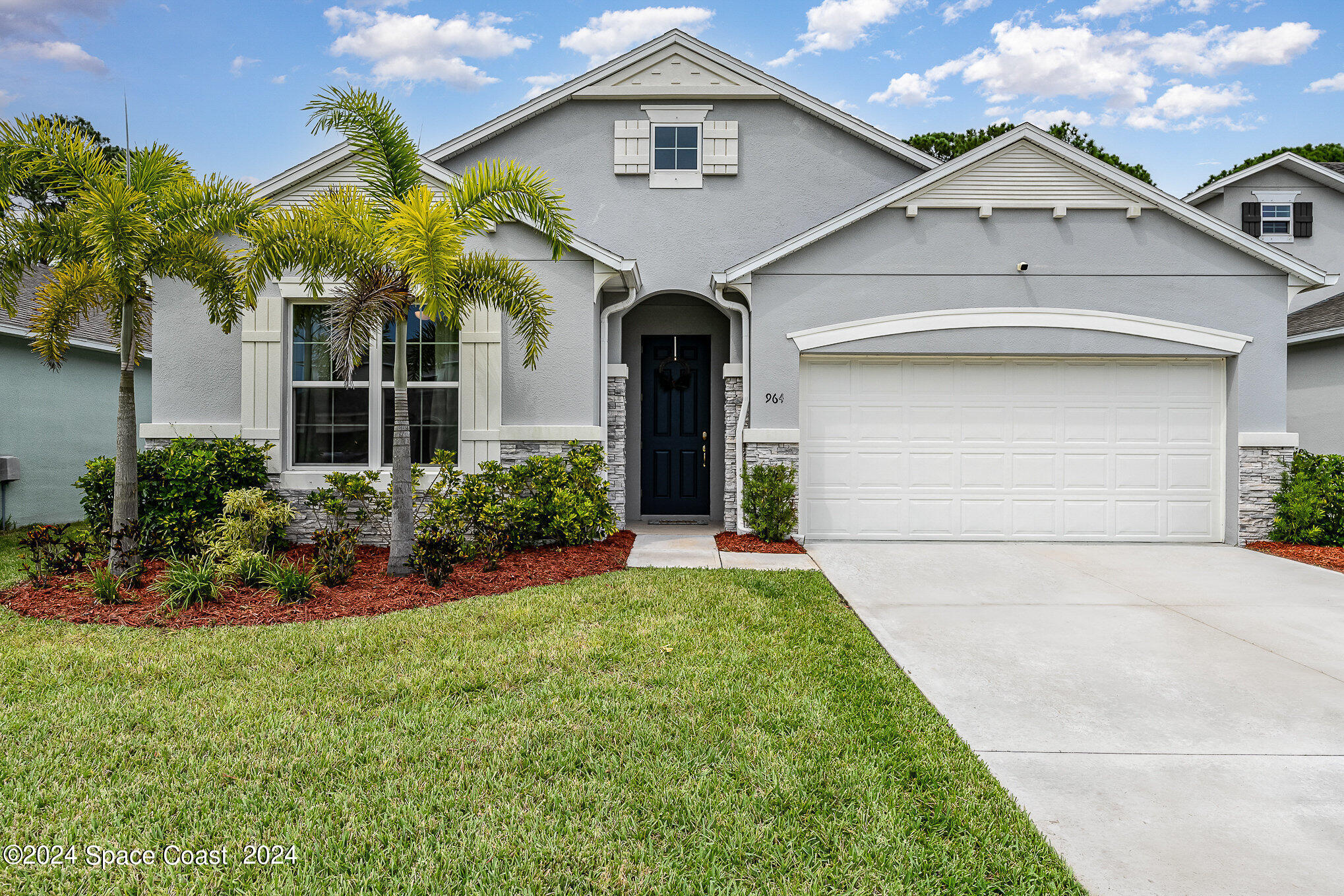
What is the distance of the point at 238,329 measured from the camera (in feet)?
27.0

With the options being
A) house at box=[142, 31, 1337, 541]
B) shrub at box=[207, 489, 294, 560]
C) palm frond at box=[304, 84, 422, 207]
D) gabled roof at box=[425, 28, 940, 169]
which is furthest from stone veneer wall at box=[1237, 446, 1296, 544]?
shrub at box=[207, 489, 294, 560]

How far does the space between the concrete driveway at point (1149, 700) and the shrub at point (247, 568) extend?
16.6 ft

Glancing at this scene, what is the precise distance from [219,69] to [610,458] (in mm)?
9872

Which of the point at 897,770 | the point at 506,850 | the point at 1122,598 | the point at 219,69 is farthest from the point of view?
the point at 219,69

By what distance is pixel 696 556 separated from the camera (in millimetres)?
7578

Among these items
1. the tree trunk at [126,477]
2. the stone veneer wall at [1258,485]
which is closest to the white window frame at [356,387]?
the tree trunk at [126,477]

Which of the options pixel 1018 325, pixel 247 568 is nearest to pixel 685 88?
pixel 1018 325

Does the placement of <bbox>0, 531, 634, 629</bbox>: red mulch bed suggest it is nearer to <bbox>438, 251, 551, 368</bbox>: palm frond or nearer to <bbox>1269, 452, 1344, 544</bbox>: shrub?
<bbox>438, 251, 551, 368</bbox>: palm frond

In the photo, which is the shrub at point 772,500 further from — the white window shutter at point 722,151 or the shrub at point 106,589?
the shrub at point 106,589

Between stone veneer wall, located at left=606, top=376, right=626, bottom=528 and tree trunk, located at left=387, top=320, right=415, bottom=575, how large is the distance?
8.91ft

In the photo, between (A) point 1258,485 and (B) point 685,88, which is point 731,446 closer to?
(B) point 685,88

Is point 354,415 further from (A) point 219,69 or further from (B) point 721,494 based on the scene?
(A) point 219,69

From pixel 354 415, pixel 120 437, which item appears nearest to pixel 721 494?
pixel 354 415

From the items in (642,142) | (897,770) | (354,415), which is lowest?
(897,770)
